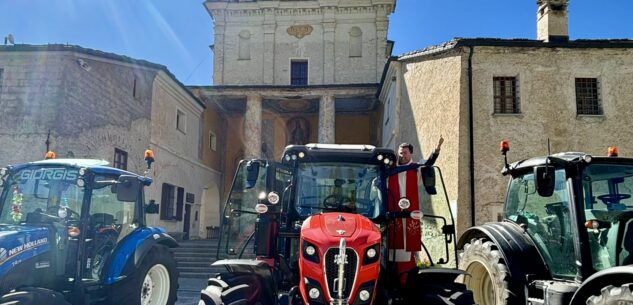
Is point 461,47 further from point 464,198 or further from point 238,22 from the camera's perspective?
point 238,22

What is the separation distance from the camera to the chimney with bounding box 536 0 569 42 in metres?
12.4

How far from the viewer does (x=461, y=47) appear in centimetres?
1216

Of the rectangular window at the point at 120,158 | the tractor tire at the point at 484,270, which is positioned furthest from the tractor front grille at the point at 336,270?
the rectangular window at the point at 120,158

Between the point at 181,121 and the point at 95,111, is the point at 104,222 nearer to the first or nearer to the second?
the point at 95,111

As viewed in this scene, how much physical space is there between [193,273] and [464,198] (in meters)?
7.14

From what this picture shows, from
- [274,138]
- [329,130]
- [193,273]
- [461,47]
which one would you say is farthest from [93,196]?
A: [274,138]

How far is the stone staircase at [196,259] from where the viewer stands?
12.7m

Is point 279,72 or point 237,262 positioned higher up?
point 279,72

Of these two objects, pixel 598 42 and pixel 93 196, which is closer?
pixel 93 196

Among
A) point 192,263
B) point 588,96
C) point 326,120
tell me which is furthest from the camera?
point 326,120

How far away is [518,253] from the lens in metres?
5.04

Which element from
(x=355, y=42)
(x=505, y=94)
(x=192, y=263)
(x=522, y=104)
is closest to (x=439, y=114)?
(x=505, y=94)

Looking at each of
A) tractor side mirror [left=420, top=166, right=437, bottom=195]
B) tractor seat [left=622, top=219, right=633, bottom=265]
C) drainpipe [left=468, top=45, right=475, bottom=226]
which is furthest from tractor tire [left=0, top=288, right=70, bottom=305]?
drainpipe [left=468, top=45, right=475, bottom=226]

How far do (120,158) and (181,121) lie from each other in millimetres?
4665
